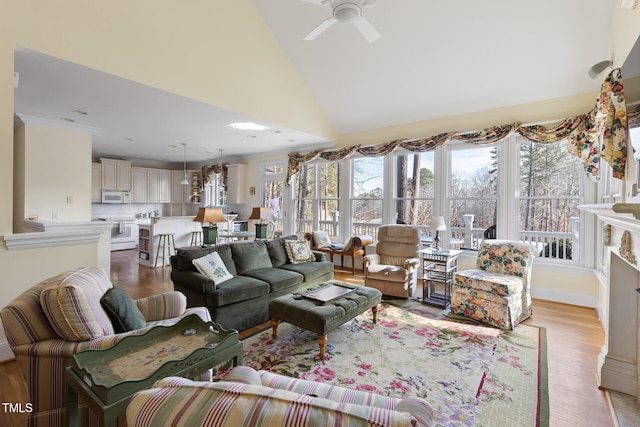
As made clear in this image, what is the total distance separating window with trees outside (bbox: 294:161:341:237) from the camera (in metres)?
6.65

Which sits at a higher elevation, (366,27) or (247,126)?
(366,27)

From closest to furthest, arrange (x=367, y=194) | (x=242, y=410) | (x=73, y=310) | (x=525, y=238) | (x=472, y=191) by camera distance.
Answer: (x=242, y=410) → (x=73, y=310) → (x=525, y=238) → (x=472, y=191) → (x=367, y=194)

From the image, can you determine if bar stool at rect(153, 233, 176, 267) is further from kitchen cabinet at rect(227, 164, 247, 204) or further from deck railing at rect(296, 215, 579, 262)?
deck railing at rect(296, 215, 579, 262)

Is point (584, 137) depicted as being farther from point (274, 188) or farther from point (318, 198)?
point (274, 188)

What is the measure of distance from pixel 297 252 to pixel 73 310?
311 centimetres

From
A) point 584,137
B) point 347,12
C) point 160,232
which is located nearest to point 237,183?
point 160,232

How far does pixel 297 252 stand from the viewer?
449cm

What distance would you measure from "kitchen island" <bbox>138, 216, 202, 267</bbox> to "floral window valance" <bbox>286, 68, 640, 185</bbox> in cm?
258

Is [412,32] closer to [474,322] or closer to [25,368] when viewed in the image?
[474,322]

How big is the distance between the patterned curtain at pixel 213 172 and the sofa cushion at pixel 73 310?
6.94 m

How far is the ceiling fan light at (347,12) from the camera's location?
2.54 meters

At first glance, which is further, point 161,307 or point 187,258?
point 187,258

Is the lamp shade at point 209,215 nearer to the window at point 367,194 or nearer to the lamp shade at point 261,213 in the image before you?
the lamp shade at point 261,213

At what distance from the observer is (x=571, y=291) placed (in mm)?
4062
